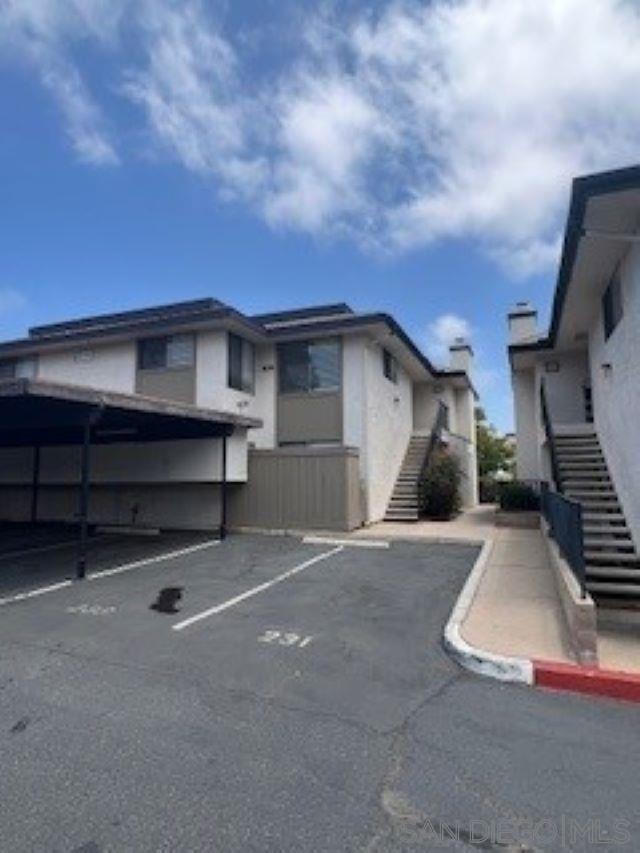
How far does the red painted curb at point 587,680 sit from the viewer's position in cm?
515

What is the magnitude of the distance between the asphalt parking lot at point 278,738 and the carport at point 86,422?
3065mm

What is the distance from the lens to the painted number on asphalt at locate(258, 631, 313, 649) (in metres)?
6.48

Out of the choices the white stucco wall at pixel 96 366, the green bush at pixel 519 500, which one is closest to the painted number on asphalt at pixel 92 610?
the white stucco wall at pixel 96 366

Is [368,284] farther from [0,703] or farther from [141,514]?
[0,703]

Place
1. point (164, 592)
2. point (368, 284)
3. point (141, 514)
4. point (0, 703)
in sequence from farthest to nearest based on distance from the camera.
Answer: point (368, 284), point (141, 514), point (164, 592), point (0, 703)

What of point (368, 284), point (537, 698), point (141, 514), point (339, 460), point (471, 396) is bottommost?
point (537, 698)

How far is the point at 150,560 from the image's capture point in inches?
468

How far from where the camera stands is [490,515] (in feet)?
67.7

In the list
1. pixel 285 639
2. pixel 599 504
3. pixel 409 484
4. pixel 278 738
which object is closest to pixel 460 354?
pixel 409 484

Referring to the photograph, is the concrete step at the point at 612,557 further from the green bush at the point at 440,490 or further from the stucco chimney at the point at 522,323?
the stucco chimney at the point at 522,323

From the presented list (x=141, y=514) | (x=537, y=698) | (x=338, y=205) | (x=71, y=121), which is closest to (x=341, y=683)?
(x=537, y=698)

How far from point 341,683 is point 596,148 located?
9.24 metres

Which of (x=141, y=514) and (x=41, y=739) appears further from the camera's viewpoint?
(x=141, y=514)

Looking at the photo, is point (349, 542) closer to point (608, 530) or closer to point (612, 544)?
point (608, 530)
